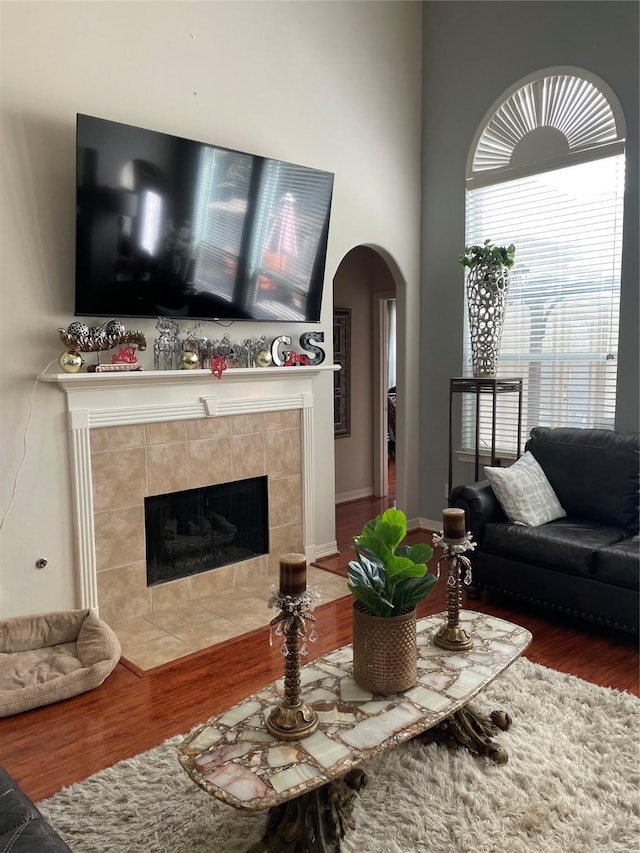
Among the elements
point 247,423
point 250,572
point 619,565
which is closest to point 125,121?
point 247,423

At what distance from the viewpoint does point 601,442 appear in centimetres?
389

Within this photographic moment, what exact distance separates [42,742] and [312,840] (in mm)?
1280

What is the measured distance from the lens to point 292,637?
72.6 inches

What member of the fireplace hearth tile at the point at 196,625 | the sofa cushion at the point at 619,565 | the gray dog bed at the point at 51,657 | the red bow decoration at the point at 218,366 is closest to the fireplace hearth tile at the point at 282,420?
the red bow decoration at the point at 218,366

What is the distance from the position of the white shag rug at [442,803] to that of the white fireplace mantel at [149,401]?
1333 millimetres

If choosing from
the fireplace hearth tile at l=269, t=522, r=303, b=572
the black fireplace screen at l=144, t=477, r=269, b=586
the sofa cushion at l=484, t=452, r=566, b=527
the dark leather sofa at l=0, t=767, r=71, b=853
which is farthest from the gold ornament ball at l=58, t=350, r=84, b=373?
the sofa cushion at l=484, t=452, r=566, b=527

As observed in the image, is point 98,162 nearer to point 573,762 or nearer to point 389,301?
point 573,762

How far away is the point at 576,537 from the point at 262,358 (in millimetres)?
2049

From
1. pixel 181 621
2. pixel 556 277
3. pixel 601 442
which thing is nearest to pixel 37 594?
pixel 181 621

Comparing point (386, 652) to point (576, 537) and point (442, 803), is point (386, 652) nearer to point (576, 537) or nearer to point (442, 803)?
point (442, 803)

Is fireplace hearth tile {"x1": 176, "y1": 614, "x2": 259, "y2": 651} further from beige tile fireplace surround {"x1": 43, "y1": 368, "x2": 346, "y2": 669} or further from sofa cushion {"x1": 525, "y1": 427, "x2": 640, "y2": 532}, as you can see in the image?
sofa cushion {"x1": 525, "y1": 427, "x2": 640, "y2": 532}

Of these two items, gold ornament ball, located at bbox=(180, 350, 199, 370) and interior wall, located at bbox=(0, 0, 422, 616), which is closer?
interior wall, located at bbox=(0, 0, 422, 616)

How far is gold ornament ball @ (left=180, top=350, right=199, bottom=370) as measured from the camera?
3714mm

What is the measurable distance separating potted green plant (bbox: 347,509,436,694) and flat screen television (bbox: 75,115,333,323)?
2057 mm
